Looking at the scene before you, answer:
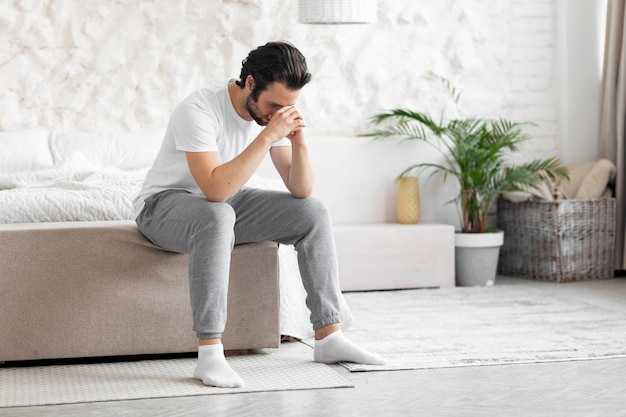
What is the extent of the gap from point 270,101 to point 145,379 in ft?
2.86

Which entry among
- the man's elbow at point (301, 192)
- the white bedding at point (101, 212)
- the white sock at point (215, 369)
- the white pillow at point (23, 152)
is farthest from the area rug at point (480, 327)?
the white pillow at point (23, 152)

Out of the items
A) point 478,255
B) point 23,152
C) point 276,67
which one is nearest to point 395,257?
point 478,255

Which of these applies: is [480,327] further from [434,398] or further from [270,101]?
[270,101]

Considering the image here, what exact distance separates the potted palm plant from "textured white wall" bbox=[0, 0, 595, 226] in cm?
11

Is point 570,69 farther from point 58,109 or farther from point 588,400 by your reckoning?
point 588,400

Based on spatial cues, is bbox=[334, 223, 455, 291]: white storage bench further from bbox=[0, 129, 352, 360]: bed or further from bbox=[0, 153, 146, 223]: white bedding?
bbox=[0, 153, 146, 223]: white bedding

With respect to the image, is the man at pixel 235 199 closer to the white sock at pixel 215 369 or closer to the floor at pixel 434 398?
the white sock at pixel 215 369

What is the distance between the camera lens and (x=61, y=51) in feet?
17.2

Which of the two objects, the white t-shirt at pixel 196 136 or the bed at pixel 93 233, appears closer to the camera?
the white t-shirt at pixel 196 136

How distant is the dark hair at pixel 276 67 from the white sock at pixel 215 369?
29.1 inches

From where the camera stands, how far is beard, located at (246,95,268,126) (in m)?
2.85

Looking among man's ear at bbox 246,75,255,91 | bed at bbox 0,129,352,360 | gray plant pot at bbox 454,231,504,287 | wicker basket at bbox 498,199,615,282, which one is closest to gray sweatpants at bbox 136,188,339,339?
bed at bbox 0,129,352,360

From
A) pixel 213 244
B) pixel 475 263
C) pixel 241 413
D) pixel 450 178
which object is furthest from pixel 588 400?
pixel 450 178

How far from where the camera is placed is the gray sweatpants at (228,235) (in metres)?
2.69
